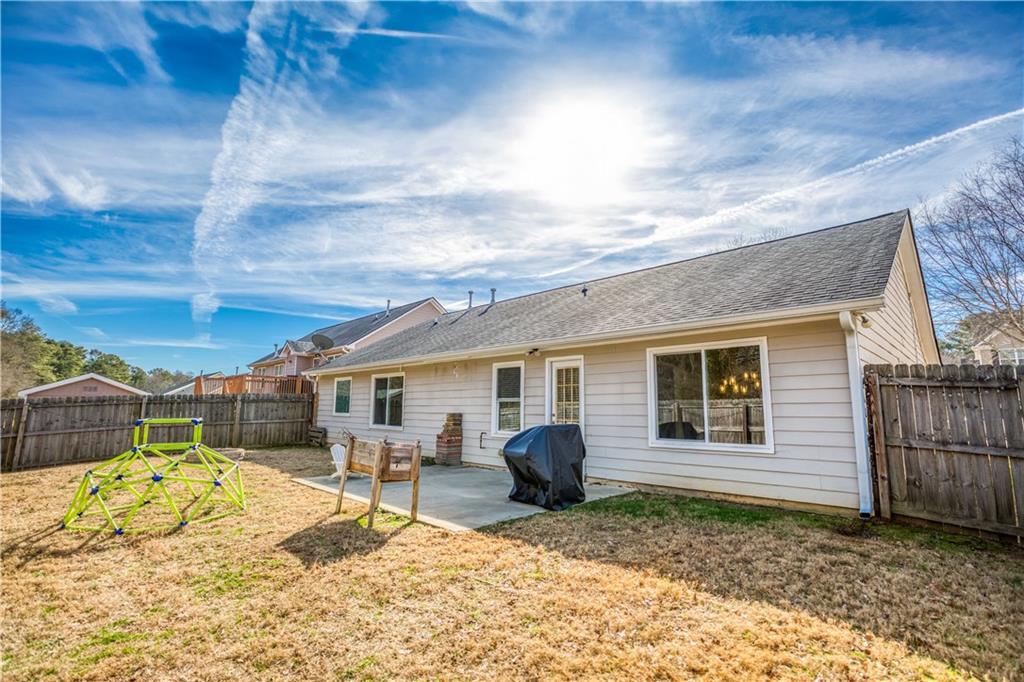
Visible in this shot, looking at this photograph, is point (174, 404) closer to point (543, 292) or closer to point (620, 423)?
point (543, 292)

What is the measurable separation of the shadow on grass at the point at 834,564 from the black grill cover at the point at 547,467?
40cm

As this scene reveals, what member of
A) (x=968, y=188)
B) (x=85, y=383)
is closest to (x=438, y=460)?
(x=968, y=188)

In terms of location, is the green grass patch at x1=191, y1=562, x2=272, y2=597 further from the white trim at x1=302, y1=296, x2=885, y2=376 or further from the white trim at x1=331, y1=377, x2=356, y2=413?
the white trim at x1=331, y1=377, x2=356, y2=413

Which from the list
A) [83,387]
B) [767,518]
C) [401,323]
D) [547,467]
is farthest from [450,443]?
[83,387]

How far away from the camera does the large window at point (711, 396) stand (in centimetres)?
611

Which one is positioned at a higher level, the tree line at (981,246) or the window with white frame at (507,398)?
the tree line at (981,246)

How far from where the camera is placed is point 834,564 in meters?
3.78

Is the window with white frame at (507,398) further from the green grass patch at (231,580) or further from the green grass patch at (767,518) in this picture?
the green grass patch at (231,580)

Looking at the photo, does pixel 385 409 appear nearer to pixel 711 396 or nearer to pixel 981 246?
pixel 711 396

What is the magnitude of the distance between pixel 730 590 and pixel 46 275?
24785mm

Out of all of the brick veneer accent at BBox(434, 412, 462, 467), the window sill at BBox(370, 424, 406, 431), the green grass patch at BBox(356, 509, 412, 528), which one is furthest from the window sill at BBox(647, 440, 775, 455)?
the window sill at BBox(370, 424, 406, 431)

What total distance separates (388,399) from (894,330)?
36.4 ft

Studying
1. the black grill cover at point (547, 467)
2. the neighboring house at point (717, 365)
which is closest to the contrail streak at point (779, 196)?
the neighboring house at point (717, 365)

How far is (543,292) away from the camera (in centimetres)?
1274
